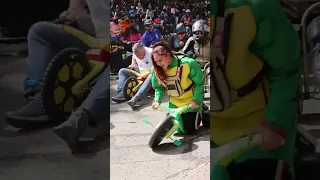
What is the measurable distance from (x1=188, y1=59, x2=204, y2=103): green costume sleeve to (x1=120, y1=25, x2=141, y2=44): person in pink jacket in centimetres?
30

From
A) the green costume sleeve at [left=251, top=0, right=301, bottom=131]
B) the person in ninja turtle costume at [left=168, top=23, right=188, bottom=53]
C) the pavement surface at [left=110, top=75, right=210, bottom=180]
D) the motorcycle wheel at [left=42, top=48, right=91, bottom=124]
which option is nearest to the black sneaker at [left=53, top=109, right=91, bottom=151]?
the motorcycle wheel at [left=42, top=48, right=91, bottom=124]

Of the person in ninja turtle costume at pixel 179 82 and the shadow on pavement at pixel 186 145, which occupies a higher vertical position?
the person in ninja turtle costume at pixel 179 82

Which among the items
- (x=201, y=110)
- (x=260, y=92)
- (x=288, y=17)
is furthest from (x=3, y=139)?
(x=288, y=17)

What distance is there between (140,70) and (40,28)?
1.74ft

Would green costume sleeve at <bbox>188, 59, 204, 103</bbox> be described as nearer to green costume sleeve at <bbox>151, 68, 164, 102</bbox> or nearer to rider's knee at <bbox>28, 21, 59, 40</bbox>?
green costume sleeve at <bbox>151, 68, 164, 102</bbox>

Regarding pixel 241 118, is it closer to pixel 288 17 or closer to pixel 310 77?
pixel 310 77

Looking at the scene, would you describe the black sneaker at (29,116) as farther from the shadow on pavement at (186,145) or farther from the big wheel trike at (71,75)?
the shadow on pavement at (186,145)

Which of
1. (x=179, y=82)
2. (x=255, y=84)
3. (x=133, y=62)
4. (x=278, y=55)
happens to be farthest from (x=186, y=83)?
(x=278, y=55)

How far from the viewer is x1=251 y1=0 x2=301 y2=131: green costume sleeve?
175 centimetres

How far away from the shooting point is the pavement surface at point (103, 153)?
5.84 feet

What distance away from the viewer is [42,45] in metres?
1.78

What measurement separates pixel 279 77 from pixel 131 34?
729 millimetres

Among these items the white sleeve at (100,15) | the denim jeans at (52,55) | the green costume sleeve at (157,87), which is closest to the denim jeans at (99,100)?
the denim jeans at (52,55)

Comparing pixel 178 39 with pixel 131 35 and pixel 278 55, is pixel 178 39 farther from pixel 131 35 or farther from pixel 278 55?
pixel 278 55
